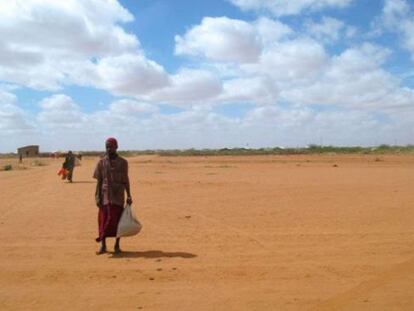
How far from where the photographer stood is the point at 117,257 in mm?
8859

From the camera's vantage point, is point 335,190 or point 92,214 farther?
point 335,190

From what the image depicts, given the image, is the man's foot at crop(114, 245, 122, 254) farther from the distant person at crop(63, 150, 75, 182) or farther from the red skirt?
the distant person at crop(63, 150, 75, 182)

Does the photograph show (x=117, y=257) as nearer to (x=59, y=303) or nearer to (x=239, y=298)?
(x=59, y=303)

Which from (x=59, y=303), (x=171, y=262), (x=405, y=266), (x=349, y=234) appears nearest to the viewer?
(x=59, y=303)

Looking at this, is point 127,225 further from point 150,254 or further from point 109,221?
point 150,254

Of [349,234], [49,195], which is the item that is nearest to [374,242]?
[349,234]

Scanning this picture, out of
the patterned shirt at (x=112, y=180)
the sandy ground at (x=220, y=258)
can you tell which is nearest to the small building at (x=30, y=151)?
A: the sandy ground at (x=220, y=258)

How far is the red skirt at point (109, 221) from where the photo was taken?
29.9ft

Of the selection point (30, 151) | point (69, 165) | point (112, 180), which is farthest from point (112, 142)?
point (30, 151)

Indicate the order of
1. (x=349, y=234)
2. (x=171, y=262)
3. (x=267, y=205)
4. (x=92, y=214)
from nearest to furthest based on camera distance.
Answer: (x=171, y=262) → (x=349, y=234) → (x=92, y=214) → (x=267, y=205)

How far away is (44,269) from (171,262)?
1892 millimetres

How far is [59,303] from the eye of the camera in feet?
21.0

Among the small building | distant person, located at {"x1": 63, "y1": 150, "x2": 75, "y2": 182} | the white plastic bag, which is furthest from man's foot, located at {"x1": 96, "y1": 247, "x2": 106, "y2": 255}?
the small building

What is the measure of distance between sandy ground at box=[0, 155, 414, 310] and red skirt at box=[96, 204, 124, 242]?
0.38 meters
